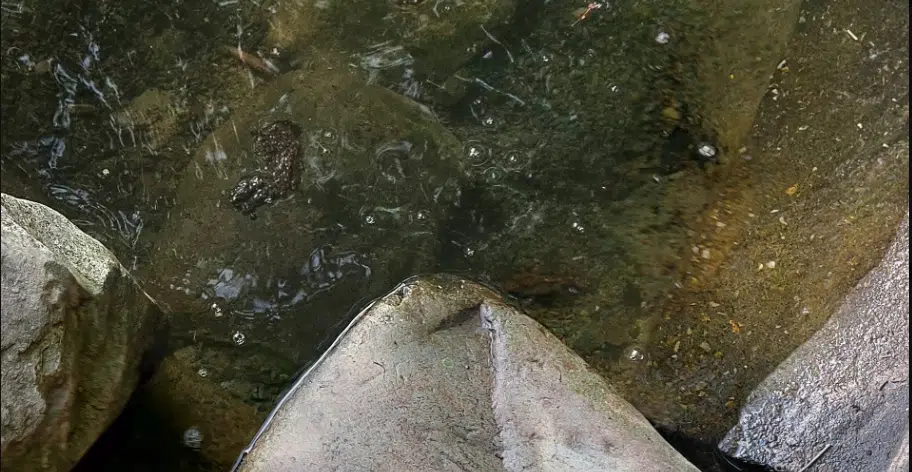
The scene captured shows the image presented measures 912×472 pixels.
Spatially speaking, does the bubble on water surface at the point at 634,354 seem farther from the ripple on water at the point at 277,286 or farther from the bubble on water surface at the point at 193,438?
the bubble on water surface at the point at 193,438

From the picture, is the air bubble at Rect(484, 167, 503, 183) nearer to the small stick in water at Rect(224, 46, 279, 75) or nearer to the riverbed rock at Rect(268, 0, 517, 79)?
the riverbed rock at Rect(268, 0, 517, 79)

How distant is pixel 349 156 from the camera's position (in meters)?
2.47

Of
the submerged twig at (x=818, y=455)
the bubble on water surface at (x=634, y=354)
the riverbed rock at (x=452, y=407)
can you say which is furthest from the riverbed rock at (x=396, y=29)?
the submerged twig at (x=818, y=455)

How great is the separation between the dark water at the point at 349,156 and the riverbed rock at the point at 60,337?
40 centimetres

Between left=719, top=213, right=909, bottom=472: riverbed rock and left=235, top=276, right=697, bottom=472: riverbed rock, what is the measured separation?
46 cm

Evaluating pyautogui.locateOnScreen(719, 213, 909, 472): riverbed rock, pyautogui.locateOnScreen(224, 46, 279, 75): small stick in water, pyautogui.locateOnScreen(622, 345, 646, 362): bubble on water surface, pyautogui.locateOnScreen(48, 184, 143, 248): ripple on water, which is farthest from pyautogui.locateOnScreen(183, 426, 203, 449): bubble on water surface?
pyautogui.locateOnScreen(719, 213, 909, 472): riverbed rock

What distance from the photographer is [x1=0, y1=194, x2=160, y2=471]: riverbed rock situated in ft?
5.20

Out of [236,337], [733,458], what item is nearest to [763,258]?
[733,458]

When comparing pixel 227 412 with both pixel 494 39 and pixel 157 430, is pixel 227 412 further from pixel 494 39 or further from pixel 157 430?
pixel 494 39

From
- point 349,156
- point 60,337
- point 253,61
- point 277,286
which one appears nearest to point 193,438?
point 277,286

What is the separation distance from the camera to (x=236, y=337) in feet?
7.76

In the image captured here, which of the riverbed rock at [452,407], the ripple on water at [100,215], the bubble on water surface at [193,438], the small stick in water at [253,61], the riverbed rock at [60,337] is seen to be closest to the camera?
the riverbed rock at [60,337]

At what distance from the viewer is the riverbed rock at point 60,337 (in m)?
1.58

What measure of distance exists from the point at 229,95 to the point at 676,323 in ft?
5.89
